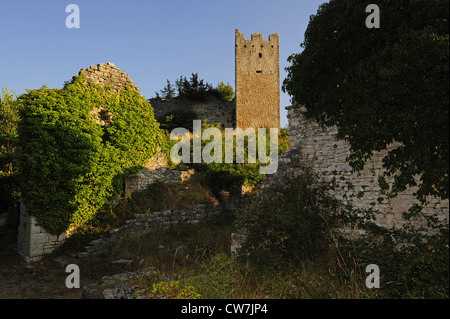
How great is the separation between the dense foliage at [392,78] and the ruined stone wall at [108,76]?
28.7 feet

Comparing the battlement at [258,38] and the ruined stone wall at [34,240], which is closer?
the ruined stone wall at [34,240]

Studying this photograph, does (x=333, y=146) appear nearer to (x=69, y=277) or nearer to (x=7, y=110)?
(x=69, y=277)

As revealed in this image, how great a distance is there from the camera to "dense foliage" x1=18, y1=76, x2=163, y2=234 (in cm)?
860

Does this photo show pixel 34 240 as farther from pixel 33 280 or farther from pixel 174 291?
pixel 174 291

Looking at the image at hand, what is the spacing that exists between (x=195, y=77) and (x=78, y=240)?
711 inches

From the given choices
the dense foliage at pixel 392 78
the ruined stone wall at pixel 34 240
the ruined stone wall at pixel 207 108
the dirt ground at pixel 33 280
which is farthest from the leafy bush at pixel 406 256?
the ruined stone wall at pixel 207 108

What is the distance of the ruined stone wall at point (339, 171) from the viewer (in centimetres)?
522

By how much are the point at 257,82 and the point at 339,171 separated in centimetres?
1941

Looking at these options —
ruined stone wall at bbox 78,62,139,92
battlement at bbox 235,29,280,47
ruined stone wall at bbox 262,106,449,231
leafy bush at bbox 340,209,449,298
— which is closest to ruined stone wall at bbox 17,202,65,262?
ruined stone wall at bbox 78,62,139,92

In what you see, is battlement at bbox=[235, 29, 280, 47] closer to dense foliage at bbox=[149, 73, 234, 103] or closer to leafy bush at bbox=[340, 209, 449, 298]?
dense foliage at bbox=[149, 73, 234, 103]

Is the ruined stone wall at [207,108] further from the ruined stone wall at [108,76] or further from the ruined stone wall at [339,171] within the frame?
the ruined stone wall at [339,171]

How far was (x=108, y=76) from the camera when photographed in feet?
36.0

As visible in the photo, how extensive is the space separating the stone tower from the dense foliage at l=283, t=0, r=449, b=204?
18484 millimetres

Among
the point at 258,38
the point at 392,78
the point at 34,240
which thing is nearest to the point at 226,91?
the point at 258,38
